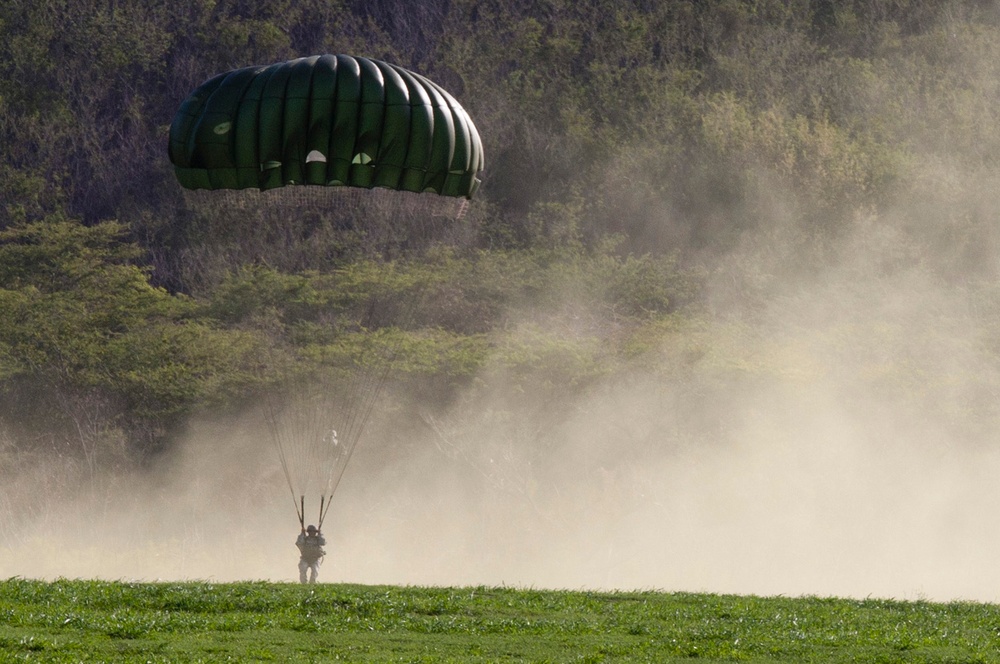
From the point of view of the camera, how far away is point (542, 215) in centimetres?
4959

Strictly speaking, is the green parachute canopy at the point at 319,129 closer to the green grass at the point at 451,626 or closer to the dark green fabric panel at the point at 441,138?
the dark green fabric panel at the point at 441,138

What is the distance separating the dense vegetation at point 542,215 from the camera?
1483 inches

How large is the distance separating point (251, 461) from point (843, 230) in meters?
25.4

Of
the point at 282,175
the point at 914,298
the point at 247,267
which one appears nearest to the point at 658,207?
the point at 914,298

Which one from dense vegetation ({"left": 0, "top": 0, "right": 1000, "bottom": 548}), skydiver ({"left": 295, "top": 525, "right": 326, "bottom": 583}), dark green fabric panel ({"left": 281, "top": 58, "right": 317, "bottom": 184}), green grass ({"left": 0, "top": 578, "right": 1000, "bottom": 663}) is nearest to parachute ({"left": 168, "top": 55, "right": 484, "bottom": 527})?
dark green fabric panel ({"left": 281, "top": 58, "right": 317, "bottom": 184})

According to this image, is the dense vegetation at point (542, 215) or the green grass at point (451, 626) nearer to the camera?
the green grass at point (451, 626)

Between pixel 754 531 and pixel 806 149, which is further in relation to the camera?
pixel 806 149

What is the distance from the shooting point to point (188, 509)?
34562 mm

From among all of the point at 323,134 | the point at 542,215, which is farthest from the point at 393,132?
the point at 542,215

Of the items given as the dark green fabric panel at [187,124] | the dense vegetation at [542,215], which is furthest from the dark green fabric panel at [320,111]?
the dense vegetation at [542,215]

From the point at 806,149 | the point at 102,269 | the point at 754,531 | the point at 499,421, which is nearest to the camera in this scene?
the point at 754,531

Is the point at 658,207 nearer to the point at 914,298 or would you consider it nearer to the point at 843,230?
the point at 843,230

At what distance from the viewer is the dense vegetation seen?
124 ft

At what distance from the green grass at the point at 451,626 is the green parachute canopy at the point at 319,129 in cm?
469
